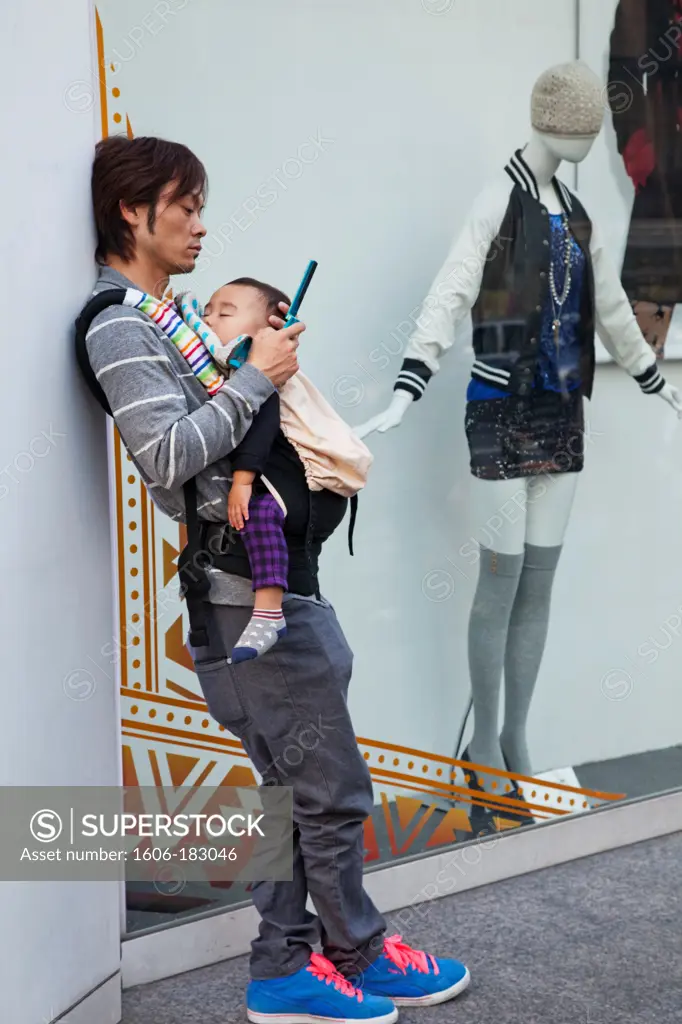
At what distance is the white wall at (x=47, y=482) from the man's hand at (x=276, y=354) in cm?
35

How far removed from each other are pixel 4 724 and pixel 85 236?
0.84 meters

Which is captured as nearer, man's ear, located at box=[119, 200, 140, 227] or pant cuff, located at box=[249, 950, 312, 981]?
man's ear, located at box=[119, 200, 140, 227]

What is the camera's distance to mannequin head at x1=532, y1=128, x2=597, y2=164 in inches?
120

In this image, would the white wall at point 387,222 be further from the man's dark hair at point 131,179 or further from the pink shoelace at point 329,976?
the pink shoelace at point 329,976

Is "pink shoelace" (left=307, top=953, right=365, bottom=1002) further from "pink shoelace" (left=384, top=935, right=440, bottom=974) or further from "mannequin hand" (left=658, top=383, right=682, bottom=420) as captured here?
"mannequin hand" (left=658, top=383, right=682, bottom=420)

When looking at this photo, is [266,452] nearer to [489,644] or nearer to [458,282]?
[458,282]

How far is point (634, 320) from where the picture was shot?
327 centimetres

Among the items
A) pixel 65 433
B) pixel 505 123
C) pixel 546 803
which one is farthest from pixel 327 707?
pixel 505 123

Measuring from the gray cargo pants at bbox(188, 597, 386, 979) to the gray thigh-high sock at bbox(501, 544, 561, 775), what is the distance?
97 centimetres

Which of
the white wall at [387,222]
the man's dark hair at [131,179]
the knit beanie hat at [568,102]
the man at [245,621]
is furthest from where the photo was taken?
the knit beanie hat at [568,102]

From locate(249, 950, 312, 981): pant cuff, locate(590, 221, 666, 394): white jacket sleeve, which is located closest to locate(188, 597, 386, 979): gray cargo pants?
locate(249, 950, 312, 981): pant cuff

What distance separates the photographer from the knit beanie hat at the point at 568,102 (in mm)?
3033

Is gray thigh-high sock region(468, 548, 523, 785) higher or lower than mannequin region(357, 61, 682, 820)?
lower

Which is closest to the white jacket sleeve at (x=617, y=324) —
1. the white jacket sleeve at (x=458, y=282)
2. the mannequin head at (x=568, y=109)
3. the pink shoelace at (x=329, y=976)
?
the mannequin head at (x=568, y=109)
